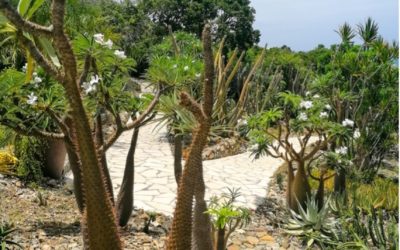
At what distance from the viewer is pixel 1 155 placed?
22.7ft

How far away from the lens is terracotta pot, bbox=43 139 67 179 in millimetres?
→ 7348

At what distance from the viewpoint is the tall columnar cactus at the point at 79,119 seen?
7.84ft

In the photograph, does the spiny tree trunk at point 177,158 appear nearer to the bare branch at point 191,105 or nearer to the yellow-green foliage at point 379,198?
the bare branch at point 191,105

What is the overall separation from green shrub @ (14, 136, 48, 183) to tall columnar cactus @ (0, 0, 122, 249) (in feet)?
14.8

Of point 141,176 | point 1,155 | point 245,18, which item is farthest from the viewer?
point 245,18

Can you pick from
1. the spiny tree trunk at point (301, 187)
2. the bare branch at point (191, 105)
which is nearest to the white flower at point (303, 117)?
the spiny tree trunk at point (301, 187)

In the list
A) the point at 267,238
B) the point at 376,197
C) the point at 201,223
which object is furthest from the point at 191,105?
the point at 376,197

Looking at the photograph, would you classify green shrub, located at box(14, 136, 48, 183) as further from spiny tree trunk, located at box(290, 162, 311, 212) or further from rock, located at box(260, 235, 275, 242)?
spiny tree trunk, located at box(290, 162, 311, 212)

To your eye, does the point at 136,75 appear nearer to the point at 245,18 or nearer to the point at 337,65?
the point at 245,18

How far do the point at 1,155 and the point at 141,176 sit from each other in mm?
2642

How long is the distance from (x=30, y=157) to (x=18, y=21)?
17.2 feet

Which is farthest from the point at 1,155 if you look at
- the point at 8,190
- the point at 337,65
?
the point at 337,65

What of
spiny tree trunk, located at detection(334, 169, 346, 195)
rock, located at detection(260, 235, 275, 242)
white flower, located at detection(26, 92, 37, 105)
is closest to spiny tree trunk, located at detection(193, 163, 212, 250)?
white flower, located at detection(26, 92, 37, 105)

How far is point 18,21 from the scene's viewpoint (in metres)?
2.29
